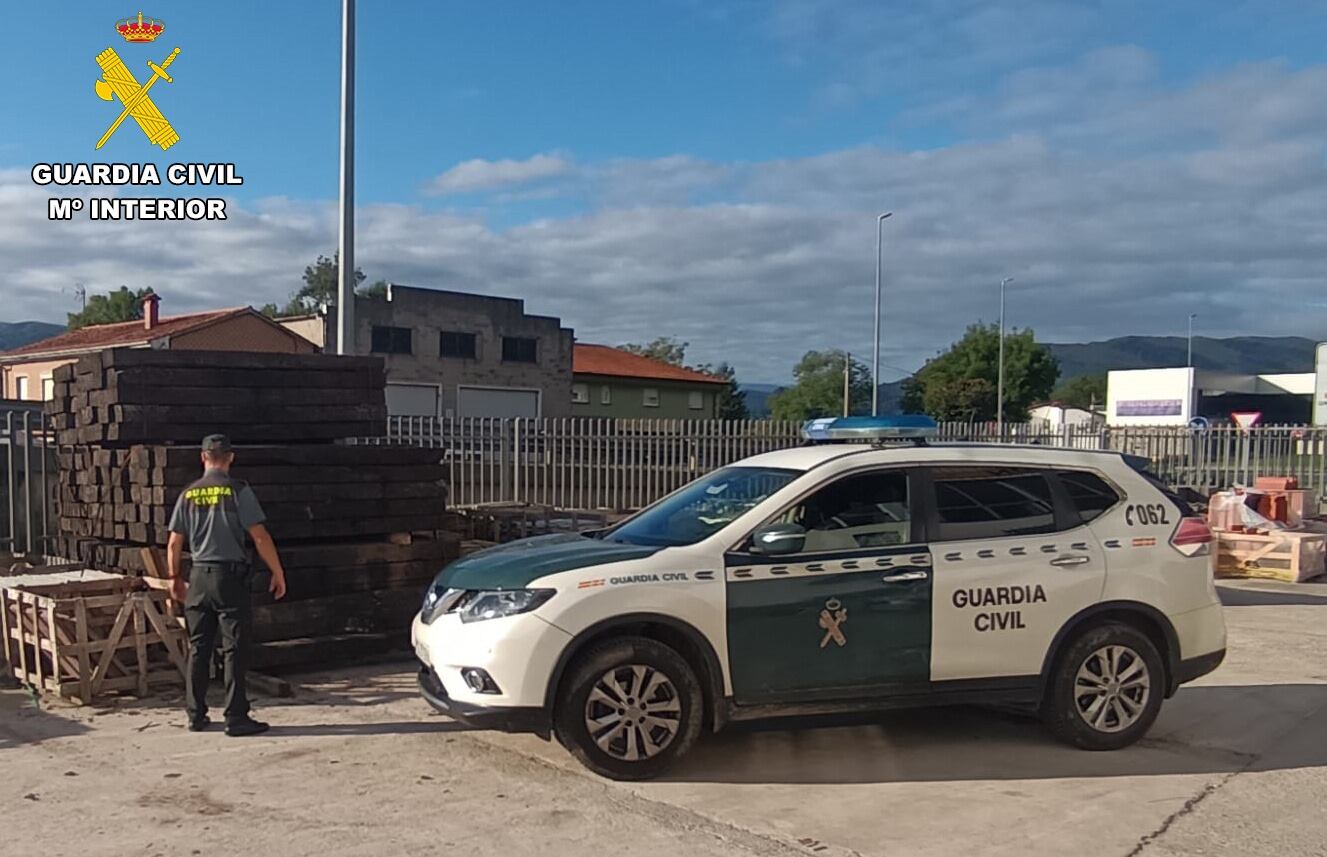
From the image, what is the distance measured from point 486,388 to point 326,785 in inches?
1519

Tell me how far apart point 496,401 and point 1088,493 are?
126 ft

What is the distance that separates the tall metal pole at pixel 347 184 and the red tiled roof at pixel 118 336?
2630 cm

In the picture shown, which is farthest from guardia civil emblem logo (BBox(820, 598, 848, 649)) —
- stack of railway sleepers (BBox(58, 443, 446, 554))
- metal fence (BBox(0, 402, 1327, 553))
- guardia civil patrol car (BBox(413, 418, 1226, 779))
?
metal fence (BBox(0, 402, 1327, 553))

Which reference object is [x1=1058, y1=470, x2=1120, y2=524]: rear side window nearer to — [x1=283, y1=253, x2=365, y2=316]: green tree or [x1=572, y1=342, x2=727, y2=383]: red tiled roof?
[x1=572, y1=342, x2=727, y2=383]: red tiled roof

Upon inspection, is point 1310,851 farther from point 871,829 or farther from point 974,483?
point 974,483

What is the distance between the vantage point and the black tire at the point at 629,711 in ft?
19.0

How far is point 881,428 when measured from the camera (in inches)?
287

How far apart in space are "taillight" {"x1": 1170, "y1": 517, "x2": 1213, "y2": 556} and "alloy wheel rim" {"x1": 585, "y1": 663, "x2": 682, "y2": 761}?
3.33 metres

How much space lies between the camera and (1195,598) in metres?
6.86

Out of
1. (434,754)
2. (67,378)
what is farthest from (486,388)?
(434,754)

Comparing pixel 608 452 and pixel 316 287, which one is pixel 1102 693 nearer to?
pixel 608 452

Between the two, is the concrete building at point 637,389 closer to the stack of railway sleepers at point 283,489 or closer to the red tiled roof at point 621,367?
the red tiled roof at point 621,367

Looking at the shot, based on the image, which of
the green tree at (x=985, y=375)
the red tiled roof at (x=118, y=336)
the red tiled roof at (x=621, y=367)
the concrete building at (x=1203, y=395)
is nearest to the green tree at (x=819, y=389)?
the green tree at (x=985, y=375)

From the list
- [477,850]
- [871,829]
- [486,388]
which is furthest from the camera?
[486,388]
